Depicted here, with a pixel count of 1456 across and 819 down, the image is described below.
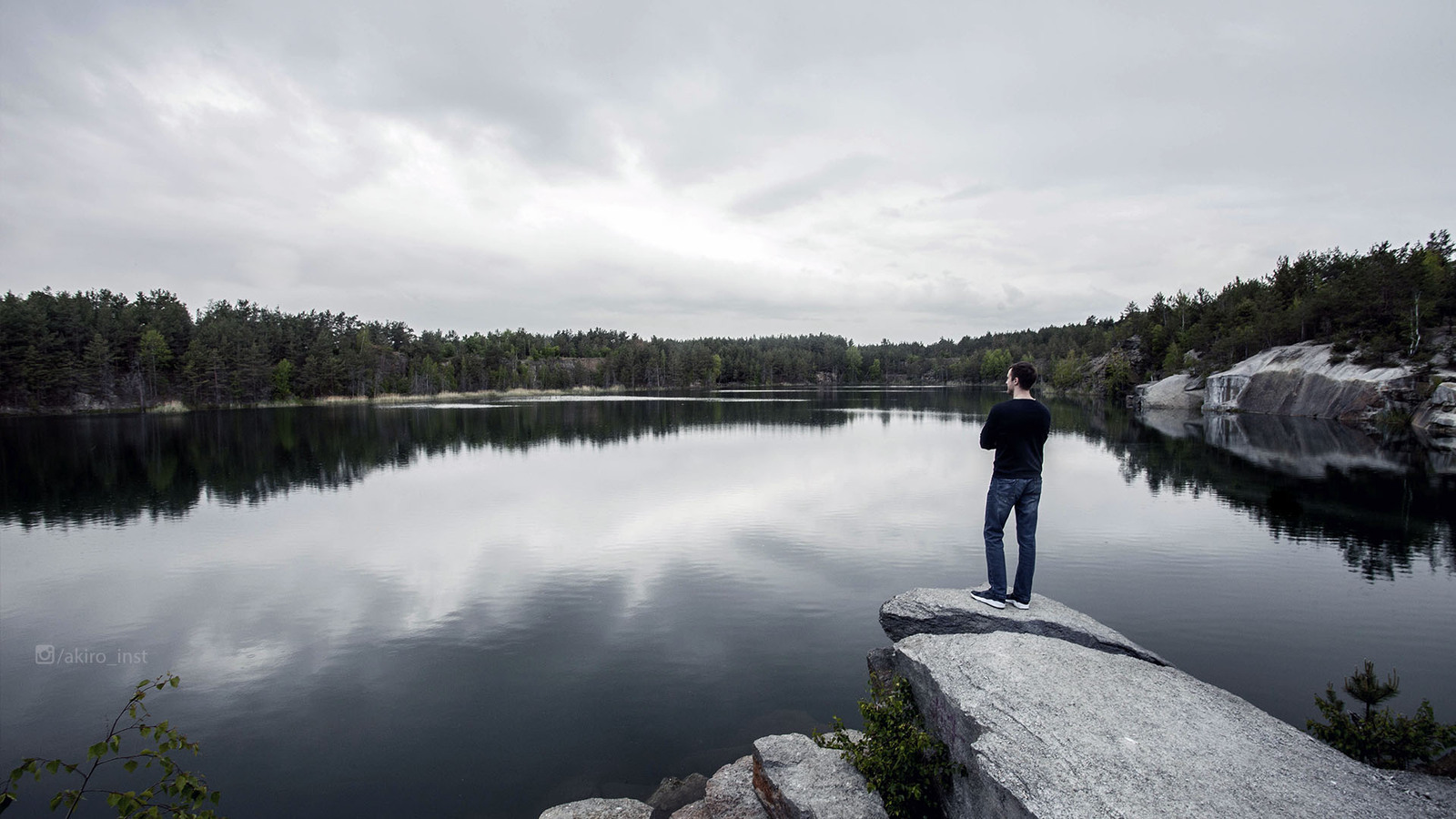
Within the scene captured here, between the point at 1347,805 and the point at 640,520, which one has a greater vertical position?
the point at 1347,805

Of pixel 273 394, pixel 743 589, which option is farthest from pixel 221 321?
pixel 743 589

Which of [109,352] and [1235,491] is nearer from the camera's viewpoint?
[1235,491]

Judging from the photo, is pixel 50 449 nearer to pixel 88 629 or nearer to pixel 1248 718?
pixel 88 629

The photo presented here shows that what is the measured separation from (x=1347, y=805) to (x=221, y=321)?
13265cm

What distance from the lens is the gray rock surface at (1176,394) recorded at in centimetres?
7906

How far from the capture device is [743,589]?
13594 millimetres

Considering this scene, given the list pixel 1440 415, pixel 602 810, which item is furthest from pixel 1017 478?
pixel 1440 415

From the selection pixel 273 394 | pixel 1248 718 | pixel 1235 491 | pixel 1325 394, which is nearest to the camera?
pixel 1248 718

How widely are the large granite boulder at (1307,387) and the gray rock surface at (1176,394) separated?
4.36 m

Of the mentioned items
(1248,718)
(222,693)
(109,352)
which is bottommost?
(222,693)

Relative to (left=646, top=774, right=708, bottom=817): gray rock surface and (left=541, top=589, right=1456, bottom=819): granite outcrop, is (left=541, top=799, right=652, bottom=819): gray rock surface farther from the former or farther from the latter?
(left=646, top=774, right=708, bottom=817): gray rock surface

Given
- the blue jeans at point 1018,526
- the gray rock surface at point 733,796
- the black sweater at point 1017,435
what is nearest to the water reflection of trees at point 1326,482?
the blue jeans at point 1018,526

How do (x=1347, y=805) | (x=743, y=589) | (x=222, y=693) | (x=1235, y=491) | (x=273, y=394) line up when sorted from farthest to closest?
1. (x=273, y=394)
2. (x=1235, y=491)
3. (x=743, y=589)
4. (x=222, y=693)
5. (x=1347, y=805)

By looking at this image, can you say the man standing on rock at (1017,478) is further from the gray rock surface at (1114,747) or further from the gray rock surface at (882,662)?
the gray rock surface at (1114,747)
